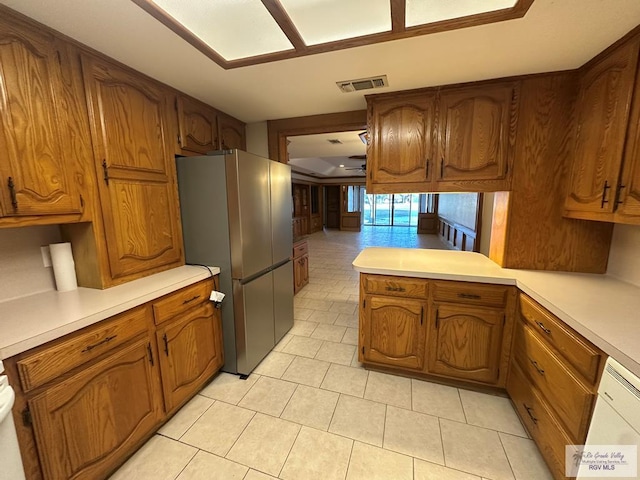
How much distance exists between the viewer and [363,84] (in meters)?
1.87

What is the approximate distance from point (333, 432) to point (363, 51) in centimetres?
223

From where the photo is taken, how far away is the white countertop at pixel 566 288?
102cm

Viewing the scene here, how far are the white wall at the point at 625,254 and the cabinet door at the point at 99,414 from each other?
114 inches

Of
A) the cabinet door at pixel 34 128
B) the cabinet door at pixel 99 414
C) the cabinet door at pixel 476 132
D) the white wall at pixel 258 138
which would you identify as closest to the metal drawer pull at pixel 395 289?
the cabinet door at pixel 476 132

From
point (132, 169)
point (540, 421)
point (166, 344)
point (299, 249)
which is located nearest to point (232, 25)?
point (132, 169)

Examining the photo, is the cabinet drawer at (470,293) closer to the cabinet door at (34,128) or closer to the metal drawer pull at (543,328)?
the metal drawer pull at (543,328)

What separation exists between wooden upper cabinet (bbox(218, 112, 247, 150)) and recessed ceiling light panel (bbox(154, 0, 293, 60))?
3.21 ft

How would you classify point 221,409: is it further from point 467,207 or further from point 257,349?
point 467,207

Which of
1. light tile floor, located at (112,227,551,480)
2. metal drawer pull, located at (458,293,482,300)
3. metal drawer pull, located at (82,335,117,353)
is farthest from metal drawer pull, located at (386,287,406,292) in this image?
metal drawer pull, located at (82,335,117,353)

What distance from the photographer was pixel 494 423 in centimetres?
162

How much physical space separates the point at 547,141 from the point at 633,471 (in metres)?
1.77

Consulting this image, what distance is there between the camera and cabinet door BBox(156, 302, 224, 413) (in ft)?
5.23

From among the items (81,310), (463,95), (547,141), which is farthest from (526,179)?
(81,310)

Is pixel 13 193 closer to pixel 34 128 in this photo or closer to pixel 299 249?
pixel 34 128
